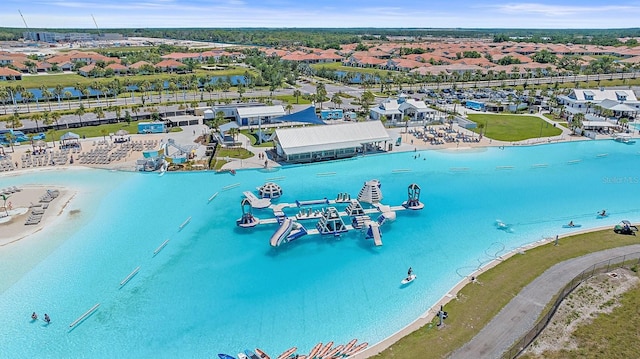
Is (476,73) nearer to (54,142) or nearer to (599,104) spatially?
→ (599,104)

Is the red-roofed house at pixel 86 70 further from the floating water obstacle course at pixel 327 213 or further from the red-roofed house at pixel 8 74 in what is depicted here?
the floating water obstacle course at pixel 327 213

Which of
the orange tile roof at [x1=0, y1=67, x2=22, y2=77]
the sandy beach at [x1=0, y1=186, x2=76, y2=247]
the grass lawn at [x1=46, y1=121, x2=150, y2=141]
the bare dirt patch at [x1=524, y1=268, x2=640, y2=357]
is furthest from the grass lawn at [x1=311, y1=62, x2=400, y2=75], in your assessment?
the bare dirt patch at [x1=524, y1=268, x2=640, y2=357]

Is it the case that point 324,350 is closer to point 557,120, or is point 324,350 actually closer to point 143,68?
point 557,120

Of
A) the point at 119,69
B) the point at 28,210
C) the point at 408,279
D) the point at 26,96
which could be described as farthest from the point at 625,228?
the point at 119,69

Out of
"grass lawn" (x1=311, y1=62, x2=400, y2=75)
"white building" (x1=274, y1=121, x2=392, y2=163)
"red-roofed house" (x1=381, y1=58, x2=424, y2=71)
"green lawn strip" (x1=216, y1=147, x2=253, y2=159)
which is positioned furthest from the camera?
"grass lawn" (x1=311, y1=62, x2=400, y2=75)

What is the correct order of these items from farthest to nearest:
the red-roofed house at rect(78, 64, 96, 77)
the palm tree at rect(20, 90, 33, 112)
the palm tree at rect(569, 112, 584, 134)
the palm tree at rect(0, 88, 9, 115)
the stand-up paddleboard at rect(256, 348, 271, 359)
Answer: the red-roofed house at rect(78, 64, 96, 77), the palm tree at rect(20, 90, 33, 112), the palm tree at rect(0, 88, 9, 115), the palm tree at rect(569, 112, 584, 134), the stand-up paddleboard at rect(256, 348, 271, 359)

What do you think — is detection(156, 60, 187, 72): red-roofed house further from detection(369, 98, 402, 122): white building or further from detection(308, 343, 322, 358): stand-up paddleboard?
detection(308, 343, 322, 358): stand-up paddleboard
